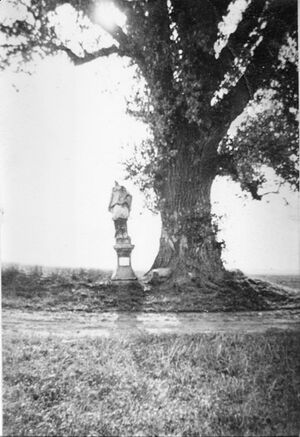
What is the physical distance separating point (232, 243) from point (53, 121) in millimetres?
1713

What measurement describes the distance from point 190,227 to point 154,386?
124 centimetres

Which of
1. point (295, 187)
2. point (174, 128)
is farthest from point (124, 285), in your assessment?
point (295, 187)

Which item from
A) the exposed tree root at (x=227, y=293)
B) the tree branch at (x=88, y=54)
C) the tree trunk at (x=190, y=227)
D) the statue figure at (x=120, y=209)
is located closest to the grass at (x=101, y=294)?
the exposed tree root at (x=227, y=293)

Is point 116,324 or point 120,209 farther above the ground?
point 120,209

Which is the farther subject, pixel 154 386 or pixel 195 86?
pixel 195 86

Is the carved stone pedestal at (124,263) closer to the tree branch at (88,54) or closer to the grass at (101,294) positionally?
the grass at (101,294)

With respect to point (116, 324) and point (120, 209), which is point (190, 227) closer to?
point (120, 209)

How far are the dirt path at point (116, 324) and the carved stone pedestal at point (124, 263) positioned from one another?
28 cm

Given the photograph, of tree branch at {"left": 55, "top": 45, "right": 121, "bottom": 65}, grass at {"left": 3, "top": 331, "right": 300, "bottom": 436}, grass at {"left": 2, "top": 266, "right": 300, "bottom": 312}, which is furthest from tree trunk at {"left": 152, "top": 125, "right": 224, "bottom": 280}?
tree branch at {"left": 55, "top": 45, "right": 121, "bottom": 65}

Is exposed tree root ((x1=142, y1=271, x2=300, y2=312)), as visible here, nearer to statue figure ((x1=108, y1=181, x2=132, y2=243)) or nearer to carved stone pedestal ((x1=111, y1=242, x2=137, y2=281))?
carved stone pedestal ((x1=111, y1=242, x2=137, y2=281))

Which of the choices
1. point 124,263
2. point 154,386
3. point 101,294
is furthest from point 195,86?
point 154,386

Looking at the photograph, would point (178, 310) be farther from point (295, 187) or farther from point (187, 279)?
point (295, 187)

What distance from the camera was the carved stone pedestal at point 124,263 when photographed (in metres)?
3.18

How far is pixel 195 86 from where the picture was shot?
3.19 meters
